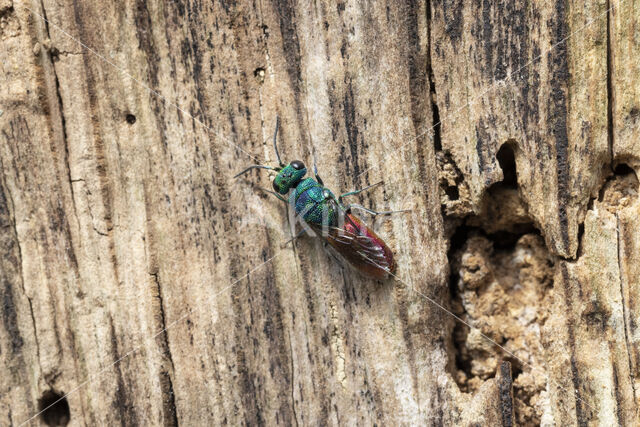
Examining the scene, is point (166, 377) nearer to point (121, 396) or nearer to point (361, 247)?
point (121, 396)

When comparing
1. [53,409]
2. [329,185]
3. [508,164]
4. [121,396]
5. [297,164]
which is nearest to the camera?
[508,164]

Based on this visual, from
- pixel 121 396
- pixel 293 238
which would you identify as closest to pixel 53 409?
pixel 121 396

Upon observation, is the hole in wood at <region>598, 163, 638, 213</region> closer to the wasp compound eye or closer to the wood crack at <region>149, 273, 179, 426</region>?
the wasp compound eye

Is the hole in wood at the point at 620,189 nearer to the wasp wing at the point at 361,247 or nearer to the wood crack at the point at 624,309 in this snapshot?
the wood crack at the point at 624,309

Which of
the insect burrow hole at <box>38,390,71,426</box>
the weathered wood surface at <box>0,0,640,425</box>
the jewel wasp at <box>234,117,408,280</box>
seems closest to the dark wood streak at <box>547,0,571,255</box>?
the weathered wood surface at <box>0,0,640,425</box>

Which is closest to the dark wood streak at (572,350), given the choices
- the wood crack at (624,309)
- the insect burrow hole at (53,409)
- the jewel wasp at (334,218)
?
the wood crack at (624,309)

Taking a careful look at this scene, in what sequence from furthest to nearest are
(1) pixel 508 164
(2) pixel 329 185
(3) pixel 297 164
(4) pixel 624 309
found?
(2) pixel 329 185
(3) pixel 297 164
(1) pixel 508 164
(4) pixel 624 309
